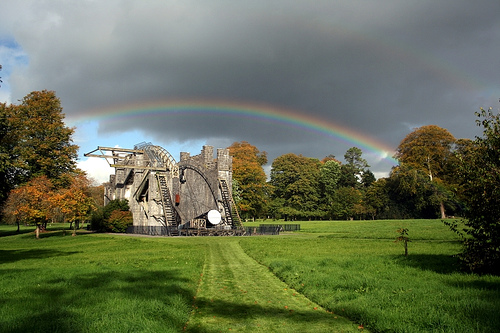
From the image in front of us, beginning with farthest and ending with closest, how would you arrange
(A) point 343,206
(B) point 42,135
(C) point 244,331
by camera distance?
1. (A) point 343,206
2. (B) point 42,135
3. (C) point 244,331

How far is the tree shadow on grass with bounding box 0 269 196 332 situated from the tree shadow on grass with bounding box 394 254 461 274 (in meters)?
7.62

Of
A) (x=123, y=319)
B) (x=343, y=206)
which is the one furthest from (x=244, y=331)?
(x=343, y=206)

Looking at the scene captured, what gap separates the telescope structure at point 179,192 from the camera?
4353 cm

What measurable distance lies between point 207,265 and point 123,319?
8974 millimetres

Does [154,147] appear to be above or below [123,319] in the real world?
above

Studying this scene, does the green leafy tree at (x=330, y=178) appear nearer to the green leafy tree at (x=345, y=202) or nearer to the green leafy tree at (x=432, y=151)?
the green leafy tree at (x=345, y=202)

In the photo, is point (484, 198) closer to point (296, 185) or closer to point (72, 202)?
point (72, 202)

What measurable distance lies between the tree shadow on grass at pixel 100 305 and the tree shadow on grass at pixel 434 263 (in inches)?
300

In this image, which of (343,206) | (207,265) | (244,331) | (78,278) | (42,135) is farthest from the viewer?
(343,206)

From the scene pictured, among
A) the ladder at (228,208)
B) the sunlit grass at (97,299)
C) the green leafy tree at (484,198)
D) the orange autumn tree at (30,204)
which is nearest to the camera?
the sunlit grass at (97,299)

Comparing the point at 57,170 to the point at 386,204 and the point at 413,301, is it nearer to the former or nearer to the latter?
the point at 413,301

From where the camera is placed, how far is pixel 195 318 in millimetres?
7766

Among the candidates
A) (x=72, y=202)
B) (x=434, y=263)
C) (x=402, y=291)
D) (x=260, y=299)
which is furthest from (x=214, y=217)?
(x=402, y=291)

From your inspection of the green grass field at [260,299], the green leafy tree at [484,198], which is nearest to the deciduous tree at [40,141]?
the green grass field at [260,299]
